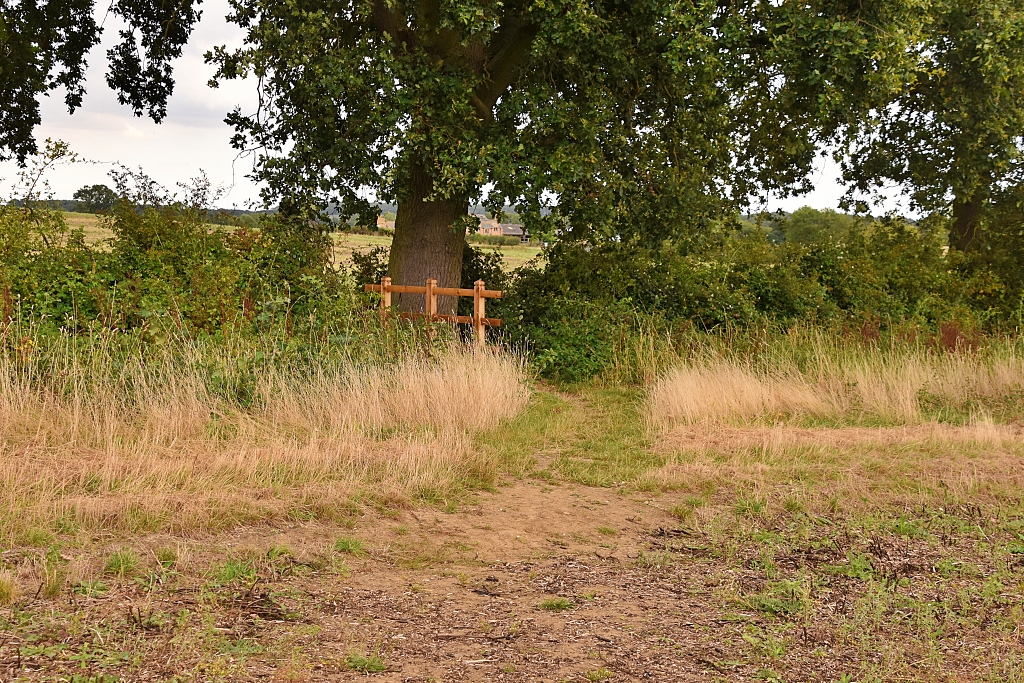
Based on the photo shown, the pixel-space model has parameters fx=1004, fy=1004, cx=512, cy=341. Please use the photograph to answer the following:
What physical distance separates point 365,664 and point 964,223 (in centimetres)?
1951

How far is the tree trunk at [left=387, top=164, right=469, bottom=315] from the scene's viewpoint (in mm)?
15742

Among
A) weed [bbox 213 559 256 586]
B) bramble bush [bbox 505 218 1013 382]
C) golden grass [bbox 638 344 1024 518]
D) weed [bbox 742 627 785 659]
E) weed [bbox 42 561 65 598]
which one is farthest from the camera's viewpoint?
bramble bush [bbox 505 218 1013 382]

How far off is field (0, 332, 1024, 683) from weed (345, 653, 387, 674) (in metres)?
0.01

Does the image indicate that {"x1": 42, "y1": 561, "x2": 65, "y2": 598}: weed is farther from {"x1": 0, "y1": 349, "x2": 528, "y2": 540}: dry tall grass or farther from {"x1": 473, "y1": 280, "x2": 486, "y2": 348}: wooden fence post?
{"x1": 473, "y1": 280, "x2": 486, "y2": 348}: wooden fence post

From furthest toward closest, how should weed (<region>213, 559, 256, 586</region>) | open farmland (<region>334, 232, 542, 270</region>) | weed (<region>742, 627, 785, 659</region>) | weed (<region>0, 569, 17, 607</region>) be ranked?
1. open farmland (<region>334, 232, 542, 270</region>)
2. weed (<region>213, 559, 256, 586</region>)
3. weed (<region>0, 569, 17, 607</region>)
4. weed (<region>742, 627, 785, 659</region>)

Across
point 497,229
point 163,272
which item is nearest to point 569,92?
point 163,272

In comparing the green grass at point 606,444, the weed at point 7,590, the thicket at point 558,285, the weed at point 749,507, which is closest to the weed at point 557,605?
the weed at point 749,507

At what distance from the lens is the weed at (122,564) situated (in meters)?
6.03

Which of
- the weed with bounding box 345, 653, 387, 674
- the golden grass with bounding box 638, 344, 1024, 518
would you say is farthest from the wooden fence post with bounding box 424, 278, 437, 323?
the weed with bounding box 345, 653, 387, 674

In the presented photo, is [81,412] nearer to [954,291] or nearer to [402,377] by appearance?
[402,377]

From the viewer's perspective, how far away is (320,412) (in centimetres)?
992

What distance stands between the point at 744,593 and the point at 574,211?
31.6ft

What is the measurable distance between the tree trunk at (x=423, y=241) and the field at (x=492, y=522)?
10.2 feet

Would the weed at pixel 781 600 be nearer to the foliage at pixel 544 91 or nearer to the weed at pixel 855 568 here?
the weed at pixel 855 568
